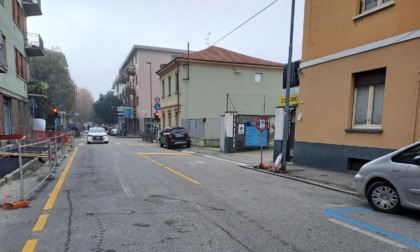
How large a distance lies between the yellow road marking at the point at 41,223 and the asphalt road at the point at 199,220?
16 mm

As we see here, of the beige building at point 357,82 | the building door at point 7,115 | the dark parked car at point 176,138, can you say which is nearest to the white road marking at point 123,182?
the beige building at point 357,82

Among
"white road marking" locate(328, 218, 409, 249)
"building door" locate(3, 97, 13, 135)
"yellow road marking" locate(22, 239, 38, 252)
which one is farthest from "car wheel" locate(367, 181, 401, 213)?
"building door" locate(3, 97, 13, 135)

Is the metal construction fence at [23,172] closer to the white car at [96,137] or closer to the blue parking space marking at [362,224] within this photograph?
the blue parking space marking at [362,224]

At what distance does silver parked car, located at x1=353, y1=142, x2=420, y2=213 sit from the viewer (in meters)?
5.21

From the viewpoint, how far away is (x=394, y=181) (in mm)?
5469

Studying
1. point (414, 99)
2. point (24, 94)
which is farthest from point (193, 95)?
point (414, 99)

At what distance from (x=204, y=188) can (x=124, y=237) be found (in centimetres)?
350

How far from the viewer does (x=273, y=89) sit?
31594mm

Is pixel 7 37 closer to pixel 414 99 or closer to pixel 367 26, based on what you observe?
pixel 367 26

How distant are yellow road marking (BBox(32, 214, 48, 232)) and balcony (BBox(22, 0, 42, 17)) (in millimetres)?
23703

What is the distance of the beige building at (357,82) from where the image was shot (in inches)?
324

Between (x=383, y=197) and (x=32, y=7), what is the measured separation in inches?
1081

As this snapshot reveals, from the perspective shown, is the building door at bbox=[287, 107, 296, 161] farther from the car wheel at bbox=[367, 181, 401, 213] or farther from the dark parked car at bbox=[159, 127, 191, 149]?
the dark parked car at bbox=[159, 127, 191, 149]

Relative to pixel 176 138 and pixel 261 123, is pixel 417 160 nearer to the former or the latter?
pixel 261 123
